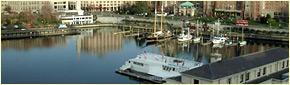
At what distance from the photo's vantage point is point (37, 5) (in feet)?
36.2

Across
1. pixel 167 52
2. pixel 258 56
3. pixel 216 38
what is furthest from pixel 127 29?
pixel 258 56

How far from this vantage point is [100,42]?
725 cm

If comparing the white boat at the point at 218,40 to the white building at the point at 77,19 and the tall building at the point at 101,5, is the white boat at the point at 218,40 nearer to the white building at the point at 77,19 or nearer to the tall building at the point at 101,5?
the white building at the point at 77,19

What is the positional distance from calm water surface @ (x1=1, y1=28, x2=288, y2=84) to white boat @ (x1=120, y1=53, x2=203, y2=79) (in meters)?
0.19

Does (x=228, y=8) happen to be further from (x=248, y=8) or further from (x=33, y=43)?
(x=33, y=43)

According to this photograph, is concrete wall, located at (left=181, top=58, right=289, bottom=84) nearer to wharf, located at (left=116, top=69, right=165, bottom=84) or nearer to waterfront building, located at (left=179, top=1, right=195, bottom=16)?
wharf, located at (left=116, top=69, right=165, bottom=84)

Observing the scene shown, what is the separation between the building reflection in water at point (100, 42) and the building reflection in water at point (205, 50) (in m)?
0.69

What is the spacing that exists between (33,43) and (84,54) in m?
1.58

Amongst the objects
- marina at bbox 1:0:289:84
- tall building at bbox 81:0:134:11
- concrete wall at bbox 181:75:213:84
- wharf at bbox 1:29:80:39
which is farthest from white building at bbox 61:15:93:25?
concrete wall at bbox 181:75:213:84

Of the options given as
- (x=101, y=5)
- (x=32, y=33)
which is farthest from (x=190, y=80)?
(x=101, y=5)

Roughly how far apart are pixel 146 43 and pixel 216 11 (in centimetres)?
393

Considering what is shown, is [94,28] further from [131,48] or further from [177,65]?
[177,65]

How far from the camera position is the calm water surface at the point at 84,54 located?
440cm

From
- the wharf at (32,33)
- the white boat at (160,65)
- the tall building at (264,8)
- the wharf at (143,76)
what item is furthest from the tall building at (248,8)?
the wharf at (143,76)
